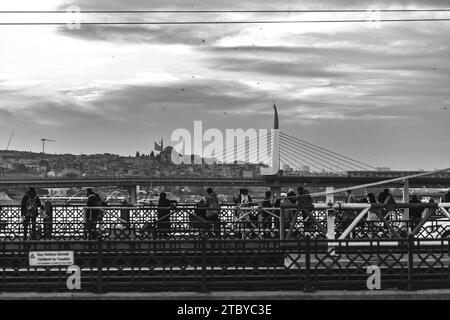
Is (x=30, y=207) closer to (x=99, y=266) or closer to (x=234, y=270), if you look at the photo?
(x=99, y=266)

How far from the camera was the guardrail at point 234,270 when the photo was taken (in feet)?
36.0

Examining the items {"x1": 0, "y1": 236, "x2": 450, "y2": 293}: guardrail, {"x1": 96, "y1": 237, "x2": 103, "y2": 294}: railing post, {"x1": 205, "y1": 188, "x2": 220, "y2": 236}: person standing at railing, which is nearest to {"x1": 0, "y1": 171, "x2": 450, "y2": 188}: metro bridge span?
{"x1": 205, "y1": 188, "x2": 220, "y2": 236}: person standing at railing

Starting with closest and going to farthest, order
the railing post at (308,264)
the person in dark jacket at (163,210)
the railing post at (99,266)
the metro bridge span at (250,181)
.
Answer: the railing post at (99,266) < the railing post at (308,264) < the person in dark jacket at (163,210) < the metro bridge span at (250,181)

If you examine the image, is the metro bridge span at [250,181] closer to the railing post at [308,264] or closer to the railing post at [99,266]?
the railing post at [308,264]

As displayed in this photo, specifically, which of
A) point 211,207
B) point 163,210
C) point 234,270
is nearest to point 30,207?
point 163,210

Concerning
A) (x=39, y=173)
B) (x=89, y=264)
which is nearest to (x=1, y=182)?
(x=39, y=173)

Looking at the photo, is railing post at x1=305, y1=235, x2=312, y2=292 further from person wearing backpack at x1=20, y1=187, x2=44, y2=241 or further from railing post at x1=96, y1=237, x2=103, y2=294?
person wearing backpack at x1=20, y1=187, x2=44, y2=241

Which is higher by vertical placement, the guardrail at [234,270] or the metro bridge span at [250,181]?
the metro bridge span at [250,181]

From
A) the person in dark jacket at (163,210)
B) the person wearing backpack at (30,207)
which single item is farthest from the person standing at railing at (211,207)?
the person wearing backpack at (30,207)

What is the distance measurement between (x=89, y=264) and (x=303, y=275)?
3.47 meters

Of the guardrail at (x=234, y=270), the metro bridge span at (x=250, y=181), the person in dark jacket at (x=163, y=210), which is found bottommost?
the guardrail at (x=234, y=270)

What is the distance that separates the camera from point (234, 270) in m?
11.5

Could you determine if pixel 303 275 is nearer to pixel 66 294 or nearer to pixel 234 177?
pixel 66 294

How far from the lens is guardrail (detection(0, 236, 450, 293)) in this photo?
10969 millimetres
